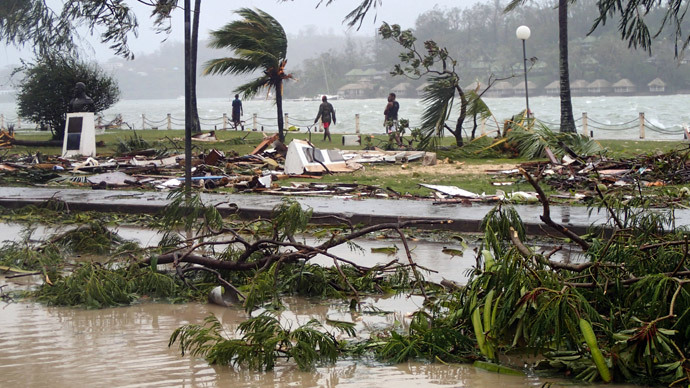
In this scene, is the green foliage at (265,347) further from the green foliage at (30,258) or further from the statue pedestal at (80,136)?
the statue pedestal at (80,136)

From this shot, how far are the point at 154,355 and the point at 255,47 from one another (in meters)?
21.5

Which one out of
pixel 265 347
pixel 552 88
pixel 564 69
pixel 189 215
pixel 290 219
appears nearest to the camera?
pixel 265 347

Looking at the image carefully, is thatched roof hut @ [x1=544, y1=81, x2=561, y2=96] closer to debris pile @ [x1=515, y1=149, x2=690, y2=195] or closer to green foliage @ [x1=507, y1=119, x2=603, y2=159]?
green foliage @ [x1=507, y1=119, x2=603, y2=159]

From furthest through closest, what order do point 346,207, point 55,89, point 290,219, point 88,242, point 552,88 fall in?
point 552,88 < point 55,89 < point 346,207 < point 88,242 < point 290,219

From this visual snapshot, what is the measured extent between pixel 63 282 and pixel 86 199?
672 cm

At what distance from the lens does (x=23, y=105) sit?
33.4m

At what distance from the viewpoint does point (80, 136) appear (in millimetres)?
24094

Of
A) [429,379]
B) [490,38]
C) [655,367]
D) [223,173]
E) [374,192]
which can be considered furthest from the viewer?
[490,38]

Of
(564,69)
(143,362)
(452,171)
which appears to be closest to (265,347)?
(143,362)

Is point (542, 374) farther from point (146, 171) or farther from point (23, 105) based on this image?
point (23, 105)

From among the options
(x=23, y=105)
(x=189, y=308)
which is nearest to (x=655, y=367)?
(x=189, y=308)

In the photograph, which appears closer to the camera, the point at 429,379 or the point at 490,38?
the point at 429,379

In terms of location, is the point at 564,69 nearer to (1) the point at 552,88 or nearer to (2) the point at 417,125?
(2) the point at 417,125

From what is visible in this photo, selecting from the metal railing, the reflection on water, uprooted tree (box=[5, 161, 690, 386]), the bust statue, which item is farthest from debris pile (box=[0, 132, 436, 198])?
uprooted tree (box=[5, 161, 690, 386])
